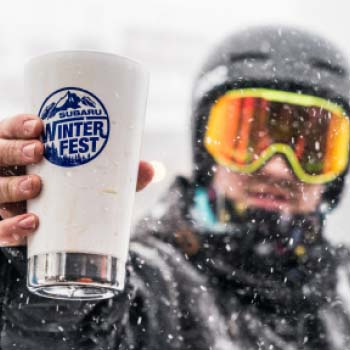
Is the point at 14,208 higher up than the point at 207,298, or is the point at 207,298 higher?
the point at 14,208

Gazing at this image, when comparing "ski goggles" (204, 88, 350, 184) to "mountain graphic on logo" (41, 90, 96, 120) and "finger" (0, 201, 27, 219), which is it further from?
"mountain graphic on logo" (41, 90, 96, 120)

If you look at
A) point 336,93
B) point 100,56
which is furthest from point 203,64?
point 100,56

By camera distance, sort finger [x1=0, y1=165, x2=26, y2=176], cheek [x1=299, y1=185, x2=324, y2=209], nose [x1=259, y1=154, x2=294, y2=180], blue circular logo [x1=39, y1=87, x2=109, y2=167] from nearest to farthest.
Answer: blue circular logo [x1=39, y1=87, x2=109, y2=167]
finger [x1=0, y1=165, x2=26, y2=176]
cheek [x1=299, y1=185, x2=324, y2=209]
nose [x1=259, y1=154, x2=294, y2=180]

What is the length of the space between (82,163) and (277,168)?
169cm

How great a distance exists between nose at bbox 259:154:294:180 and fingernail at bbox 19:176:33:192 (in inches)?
63.6

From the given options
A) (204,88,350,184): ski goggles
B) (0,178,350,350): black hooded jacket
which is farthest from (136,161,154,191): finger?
(204,88,350,184): ski goggles

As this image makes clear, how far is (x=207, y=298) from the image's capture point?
1.83m

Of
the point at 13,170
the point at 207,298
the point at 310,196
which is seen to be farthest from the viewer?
the point at 310,196

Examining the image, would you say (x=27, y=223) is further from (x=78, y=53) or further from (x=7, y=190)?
(x=78, y=53)

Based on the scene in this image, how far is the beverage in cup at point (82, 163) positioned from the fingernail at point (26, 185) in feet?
0.05

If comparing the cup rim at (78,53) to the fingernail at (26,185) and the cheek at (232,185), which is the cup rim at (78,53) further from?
the cheek at (232,185)

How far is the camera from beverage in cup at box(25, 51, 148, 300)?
65 centimetres

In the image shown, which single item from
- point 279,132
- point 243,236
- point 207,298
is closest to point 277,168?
point 279,132

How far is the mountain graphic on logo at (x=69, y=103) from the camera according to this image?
Result: 25.5 inches
